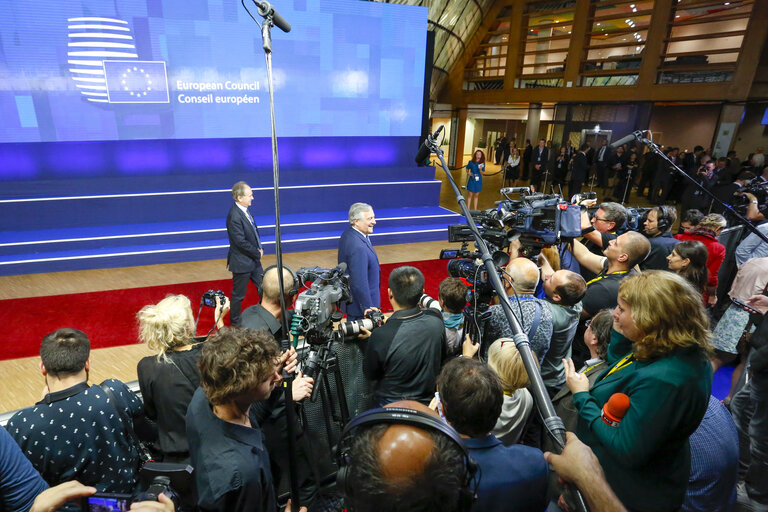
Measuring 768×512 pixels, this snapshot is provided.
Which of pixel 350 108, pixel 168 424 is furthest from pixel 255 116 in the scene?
pixel 168 424

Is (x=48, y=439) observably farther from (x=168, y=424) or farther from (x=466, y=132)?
(x=466, y=132)

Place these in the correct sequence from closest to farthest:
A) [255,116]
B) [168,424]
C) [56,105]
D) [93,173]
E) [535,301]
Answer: [168,424]
[535,301]
[56,105]
[93,173]
[255,116]

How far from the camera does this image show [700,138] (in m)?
11.1

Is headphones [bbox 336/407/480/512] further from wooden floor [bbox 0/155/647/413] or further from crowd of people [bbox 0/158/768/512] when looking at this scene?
wooden floor [bbox 0/155/647/413]

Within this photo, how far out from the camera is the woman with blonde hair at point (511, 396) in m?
Result: 1.68

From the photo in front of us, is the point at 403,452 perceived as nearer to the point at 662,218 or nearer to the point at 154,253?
the point at 662,218

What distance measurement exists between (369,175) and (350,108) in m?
1.34

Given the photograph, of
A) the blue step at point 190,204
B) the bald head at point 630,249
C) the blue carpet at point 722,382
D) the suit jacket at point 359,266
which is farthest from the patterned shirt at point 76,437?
the blue step at point 190,204

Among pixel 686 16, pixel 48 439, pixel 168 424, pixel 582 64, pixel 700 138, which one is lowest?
pixel 168 424

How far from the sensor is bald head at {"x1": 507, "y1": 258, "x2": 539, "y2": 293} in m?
2.25

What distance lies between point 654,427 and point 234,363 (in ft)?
4.30

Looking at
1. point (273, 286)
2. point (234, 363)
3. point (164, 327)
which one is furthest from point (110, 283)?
point (234, 363)

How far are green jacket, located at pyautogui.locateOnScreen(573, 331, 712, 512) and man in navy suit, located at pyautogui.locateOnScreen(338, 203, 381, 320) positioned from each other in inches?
81.9

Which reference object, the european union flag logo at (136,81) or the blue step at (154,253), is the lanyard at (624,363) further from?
the european union flag logo at (136,81)
